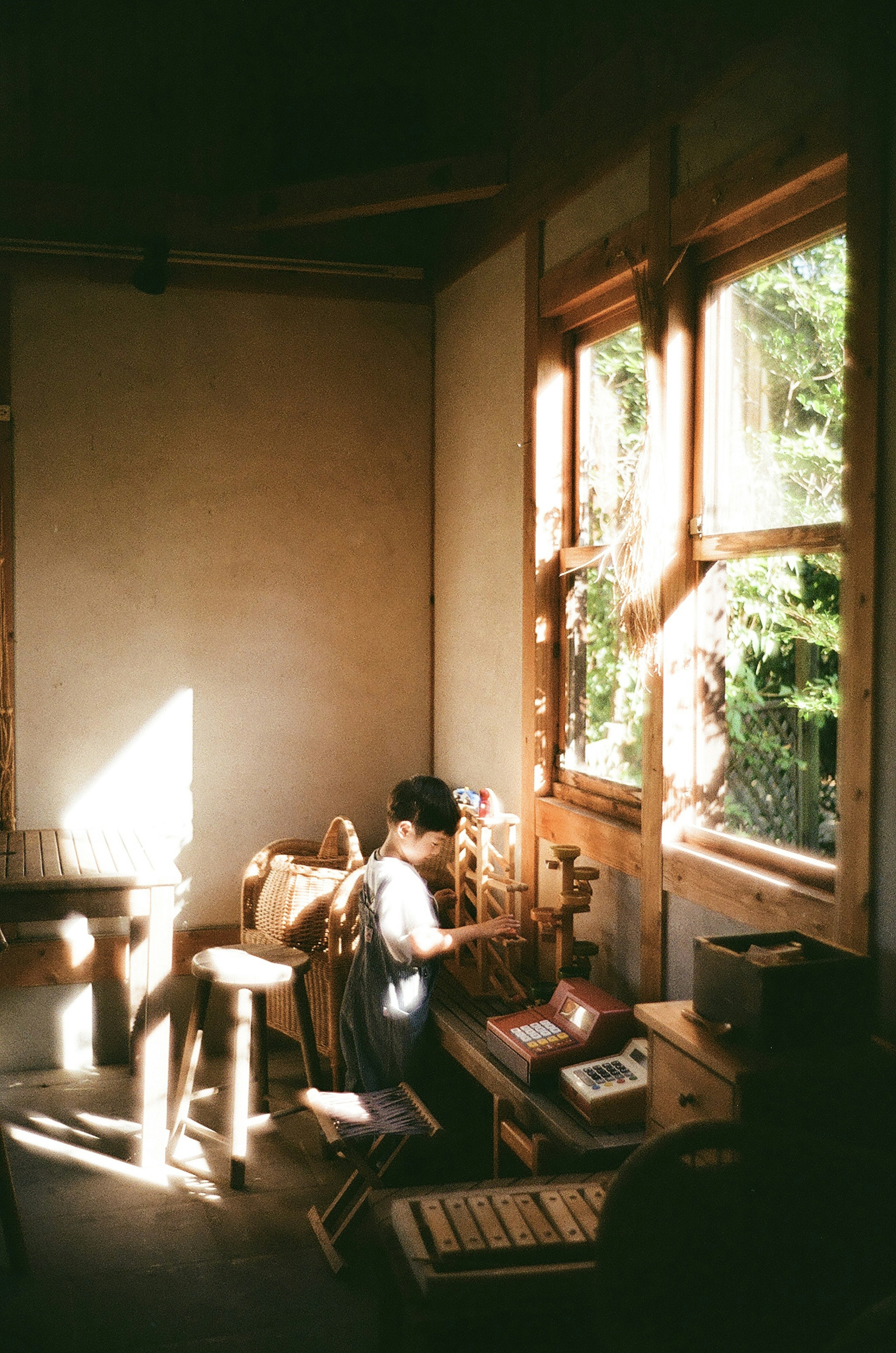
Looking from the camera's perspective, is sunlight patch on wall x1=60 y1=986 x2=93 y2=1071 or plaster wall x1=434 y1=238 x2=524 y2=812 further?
sunlight patch on wall x1=60 y1=986 x2=93 y2=1071

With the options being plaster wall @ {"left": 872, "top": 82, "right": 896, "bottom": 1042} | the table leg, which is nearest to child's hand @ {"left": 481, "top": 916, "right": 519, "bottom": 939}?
the table leg

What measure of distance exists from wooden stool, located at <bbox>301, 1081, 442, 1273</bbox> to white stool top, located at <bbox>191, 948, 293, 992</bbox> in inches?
21.3

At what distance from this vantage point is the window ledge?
2561 mm

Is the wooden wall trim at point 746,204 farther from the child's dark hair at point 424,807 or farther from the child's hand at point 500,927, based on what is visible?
the child's hand at point 500,927

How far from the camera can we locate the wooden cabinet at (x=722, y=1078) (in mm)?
2176

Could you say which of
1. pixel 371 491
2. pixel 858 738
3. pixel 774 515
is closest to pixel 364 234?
pixel 371 491

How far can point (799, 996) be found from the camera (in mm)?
2230

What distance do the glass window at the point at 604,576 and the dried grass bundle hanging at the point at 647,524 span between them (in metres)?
0.08

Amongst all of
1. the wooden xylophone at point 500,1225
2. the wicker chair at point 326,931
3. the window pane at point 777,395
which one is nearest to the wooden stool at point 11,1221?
the wicker chair at point 326,931

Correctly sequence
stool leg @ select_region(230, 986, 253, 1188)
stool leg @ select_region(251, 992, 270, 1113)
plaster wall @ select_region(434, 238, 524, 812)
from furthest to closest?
1. plaster wall @ select_region(434, 238, 524, 812)
2. stool leg @ select_region(251, 992, 270, 1113)
3. stool leg @ select_region(230, 986, 253, 1188)

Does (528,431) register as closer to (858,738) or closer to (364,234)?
(364,234)

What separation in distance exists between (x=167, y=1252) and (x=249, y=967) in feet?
2.84

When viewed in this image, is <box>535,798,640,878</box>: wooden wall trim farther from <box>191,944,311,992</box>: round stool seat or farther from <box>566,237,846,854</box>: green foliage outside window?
<box>191,944,311,992</box>: round stool seat

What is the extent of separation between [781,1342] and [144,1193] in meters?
2.67
